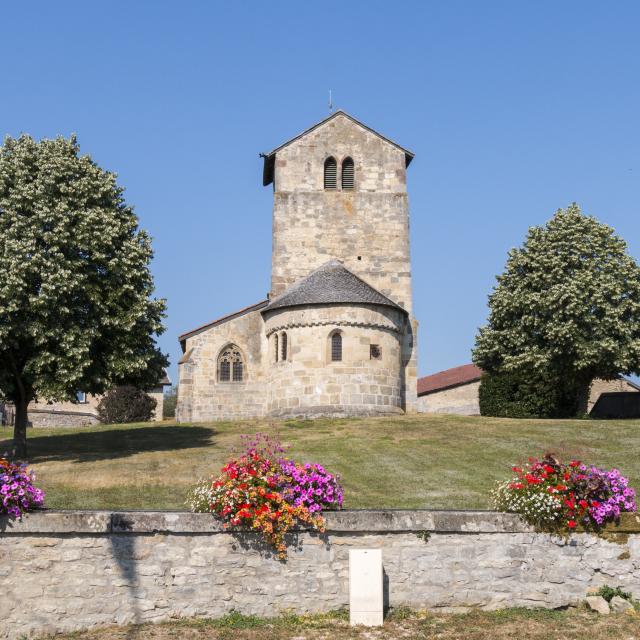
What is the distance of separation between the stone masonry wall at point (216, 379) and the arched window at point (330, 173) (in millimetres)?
7954

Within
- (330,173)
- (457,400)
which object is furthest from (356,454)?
(457,400)

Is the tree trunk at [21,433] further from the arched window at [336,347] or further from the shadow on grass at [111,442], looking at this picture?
the arched window at [336,347]

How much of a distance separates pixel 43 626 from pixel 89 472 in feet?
44.0

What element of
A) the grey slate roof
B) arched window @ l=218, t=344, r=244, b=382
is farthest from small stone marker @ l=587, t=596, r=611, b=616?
arched window @ l=218, t=344, r=244, b=382

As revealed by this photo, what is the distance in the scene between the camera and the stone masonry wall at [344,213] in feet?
145

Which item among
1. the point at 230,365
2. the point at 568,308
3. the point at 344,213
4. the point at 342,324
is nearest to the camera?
the point at 342,324

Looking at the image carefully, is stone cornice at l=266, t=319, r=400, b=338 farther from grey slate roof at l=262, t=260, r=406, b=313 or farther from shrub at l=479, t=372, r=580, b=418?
shrub at l=479, t=372, r=580, b=418

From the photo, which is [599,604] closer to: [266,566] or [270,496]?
[266,566]

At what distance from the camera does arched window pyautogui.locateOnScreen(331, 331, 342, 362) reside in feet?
128

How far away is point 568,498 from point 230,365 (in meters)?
31.7

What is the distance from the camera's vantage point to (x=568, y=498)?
12.7 metres

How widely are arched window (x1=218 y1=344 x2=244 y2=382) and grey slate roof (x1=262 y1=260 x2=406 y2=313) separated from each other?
2.90 m

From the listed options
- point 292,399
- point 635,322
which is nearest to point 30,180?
point 292,399

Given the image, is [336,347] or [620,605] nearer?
[620,605]
